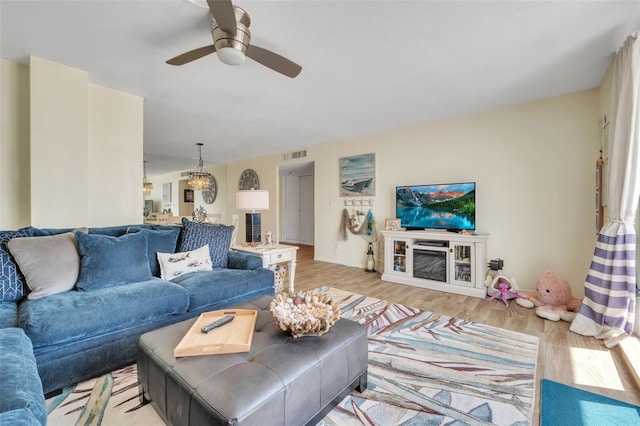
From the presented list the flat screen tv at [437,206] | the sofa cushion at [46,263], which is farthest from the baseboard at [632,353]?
the sofa cushion at [46,263]

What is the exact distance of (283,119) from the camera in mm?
3891

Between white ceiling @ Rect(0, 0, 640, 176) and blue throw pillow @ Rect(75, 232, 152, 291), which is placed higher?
white ceiling @ Rect(0, 0, 640, 176)

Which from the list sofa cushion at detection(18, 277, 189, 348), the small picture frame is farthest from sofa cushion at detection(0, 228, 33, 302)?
the small picture frame

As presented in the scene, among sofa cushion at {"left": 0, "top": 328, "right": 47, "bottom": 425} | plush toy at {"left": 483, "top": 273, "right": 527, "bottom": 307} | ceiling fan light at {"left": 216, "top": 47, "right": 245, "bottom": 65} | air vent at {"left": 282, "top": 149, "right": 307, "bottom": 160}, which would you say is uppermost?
air vent at {"left": 282, "top": 149, "right": 307, "bottom": 160}

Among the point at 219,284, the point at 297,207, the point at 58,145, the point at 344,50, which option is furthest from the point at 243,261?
the point at 297,207

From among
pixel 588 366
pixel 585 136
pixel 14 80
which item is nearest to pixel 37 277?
pixel 14 80

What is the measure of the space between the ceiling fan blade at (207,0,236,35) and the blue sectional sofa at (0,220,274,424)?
1.78 meters

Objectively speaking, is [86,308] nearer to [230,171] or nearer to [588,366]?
[588,366]

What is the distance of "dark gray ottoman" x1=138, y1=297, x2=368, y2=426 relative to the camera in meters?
0.98

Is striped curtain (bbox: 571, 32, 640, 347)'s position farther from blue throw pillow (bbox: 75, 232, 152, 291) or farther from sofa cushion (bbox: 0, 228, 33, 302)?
sofa cushion (bbox: 0, 228, 33, 302)

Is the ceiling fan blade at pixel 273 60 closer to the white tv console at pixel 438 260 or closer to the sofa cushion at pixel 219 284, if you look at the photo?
the sofa cushion at pixel 219 284

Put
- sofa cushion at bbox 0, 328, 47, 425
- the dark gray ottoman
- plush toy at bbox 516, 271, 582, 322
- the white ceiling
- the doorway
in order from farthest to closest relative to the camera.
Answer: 1. the doorway
2. plush toy at bbox 516, 271, 582, 322
3. the white ceiling
4. the dark gray ottoman
5. sofa cushion at bbox 0, 328, 47, 425

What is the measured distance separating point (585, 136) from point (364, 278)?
3.14 m

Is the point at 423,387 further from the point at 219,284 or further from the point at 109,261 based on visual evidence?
the point at 109,261
